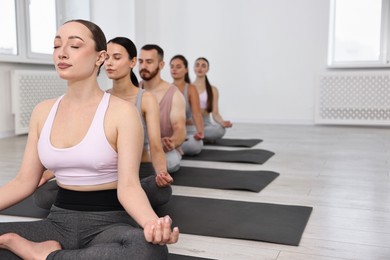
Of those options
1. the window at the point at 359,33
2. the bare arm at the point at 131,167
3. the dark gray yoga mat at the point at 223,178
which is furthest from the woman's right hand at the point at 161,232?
the window at the point at 359,33

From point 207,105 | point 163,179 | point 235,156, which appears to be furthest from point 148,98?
point 207,105

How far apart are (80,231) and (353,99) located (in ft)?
16.3

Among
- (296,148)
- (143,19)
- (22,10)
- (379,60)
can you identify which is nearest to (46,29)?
(22,10)

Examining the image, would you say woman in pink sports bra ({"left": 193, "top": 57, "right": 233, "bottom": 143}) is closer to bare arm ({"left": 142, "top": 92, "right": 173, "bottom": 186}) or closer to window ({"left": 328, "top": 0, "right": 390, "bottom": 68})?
bare arm ({"left": 142, "top": 92, "right": 173, "bottom": 186})

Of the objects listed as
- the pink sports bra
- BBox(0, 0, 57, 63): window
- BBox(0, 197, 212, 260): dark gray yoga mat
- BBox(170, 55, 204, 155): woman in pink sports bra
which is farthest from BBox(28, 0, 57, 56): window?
the pink sports bra

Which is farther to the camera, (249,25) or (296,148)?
(249,25)

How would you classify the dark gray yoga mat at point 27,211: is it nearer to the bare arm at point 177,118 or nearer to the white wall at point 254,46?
the bare arm at point 177,118

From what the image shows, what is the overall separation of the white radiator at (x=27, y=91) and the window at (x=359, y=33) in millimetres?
3461

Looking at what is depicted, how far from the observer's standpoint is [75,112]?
1197mm

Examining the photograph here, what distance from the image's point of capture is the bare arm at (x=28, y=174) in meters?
1.17

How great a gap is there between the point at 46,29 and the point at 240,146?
2.90m

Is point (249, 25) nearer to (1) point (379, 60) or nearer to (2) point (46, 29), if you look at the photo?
(1) point (379, 60)

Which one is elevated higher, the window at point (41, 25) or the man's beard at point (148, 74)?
the window at point (41, 25)

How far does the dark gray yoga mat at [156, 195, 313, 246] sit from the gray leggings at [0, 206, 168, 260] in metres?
0.60
